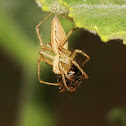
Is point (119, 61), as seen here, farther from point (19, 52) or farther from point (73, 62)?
point (73, 62)

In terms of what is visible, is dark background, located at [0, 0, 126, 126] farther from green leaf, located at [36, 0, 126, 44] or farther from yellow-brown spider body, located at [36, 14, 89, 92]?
green leaf, located at [36, 0, 126, 44]

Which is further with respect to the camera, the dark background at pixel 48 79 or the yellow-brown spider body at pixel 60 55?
the dark background at pixel 48 79

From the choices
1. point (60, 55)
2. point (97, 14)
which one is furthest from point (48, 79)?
point (97, 14)

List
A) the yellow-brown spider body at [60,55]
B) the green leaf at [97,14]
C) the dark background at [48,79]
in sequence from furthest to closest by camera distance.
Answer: the dark background at [48,79] < the yellow-brown spider body at [60,55] < the green leaf at [97,14]

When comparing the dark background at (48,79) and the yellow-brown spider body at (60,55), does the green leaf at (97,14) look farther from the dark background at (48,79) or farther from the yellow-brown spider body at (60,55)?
the yellow-brown spider body at (60,55)

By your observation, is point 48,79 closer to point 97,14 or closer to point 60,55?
point 60,55

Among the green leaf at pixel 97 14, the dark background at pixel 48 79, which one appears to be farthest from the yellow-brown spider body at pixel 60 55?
the green leaf at pixel 97 14

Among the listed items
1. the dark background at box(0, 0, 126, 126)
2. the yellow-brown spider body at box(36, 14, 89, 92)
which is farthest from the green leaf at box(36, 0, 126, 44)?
the yellow-brown spider body at box(36, 14, 89, 92)
